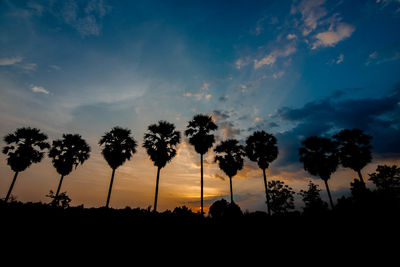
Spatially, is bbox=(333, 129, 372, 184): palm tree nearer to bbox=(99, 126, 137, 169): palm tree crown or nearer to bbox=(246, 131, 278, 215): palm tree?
bbox=(246, 131, 278, 215): palm tree

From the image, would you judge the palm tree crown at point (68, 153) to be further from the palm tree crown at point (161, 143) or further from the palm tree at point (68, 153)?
the palm tree crown at point (161, 143)

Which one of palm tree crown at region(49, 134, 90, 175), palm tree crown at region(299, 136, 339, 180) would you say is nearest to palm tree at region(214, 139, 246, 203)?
palm tree crown at region(299, 136, 339, 180)

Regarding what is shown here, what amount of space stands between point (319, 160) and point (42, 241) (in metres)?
34.4

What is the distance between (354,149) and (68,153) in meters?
47.8

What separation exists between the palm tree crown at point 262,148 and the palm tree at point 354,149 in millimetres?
10935

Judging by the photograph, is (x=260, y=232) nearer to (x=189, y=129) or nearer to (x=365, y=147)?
(x=189, y=129)

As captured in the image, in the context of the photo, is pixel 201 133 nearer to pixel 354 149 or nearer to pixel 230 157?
pixel 230 157

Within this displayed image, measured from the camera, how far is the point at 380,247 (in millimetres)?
6172

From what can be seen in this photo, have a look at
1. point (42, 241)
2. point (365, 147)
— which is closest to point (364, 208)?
point (42, 241)

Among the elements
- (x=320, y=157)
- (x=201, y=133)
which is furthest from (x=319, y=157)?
(x=201, y=133)

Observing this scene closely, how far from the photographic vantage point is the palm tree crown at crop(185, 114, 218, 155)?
88.2ft

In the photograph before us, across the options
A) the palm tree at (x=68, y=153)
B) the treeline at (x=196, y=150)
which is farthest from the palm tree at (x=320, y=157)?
the palm tree at (x=68, y=153)

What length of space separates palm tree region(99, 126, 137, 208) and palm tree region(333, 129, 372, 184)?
34544 millimetres

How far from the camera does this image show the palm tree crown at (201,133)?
26891 millimetres
